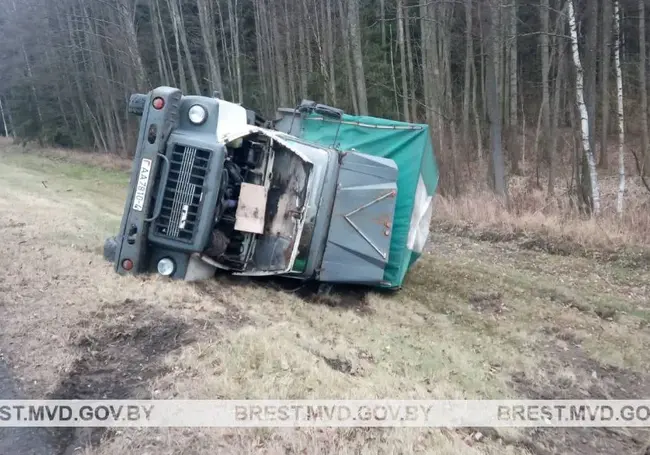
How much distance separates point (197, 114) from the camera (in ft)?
19.8

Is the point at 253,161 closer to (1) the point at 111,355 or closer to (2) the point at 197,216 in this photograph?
(2) the point at 197,216

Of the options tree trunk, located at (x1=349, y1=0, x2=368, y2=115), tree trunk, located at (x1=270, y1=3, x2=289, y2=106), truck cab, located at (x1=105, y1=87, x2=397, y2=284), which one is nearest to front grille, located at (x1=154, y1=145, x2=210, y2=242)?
truck cab, located at (x1=105, y1=87, x2=397, y2=284)

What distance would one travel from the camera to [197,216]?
5715 mm

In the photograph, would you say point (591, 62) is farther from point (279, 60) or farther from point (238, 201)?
point (279, 60)

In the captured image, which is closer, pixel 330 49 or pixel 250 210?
pixel 250 210

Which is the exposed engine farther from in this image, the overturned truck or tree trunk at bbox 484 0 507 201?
tree trunk at bbox 484 0 507 201

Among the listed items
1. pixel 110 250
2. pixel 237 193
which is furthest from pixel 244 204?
pixel 110 250

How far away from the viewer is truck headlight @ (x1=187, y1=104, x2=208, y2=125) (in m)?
6.02

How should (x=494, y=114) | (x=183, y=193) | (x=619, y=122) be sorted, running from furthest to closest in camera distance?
(x=494, y=114) → (x=619, y=122) → (x=183, y=193)

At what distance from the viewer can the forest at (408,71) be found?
1370 centimetres

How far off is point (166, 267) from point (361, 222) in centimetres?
206

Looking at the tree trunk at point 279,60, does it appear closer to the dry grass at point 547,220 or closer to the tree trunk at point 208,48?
the tree trunk at point 208,48

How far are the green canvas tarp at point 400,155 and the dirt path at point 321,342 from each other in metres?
0.52

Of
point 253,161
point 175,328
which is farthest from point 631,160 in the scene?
point 175,328
